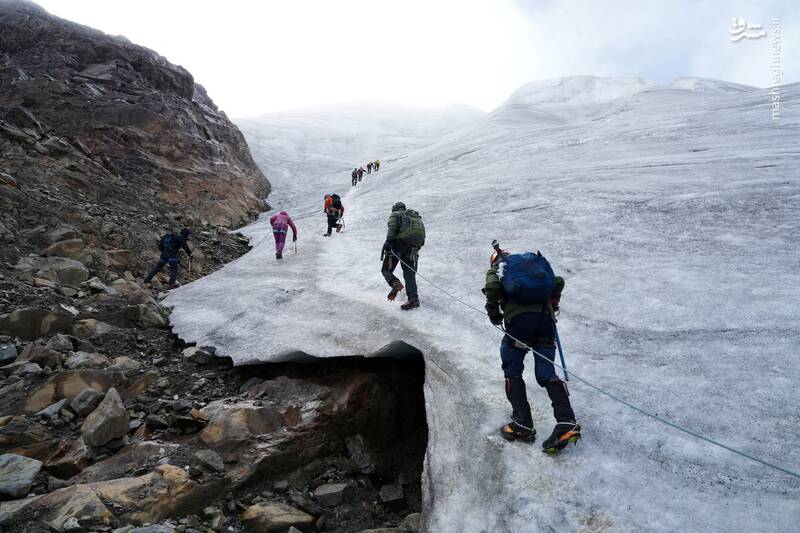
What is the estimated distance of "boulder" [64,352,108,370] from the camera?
18.2 feet

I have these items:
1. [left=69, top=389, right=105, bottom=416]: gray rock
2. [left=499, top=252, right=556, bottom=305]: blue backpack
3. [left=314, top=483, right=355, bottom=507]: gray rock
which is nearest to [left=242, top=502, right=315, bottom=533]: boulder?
[left=314, top=483, right=355, bottom=507]: gray rock

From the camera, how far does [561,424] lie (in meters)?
3.72

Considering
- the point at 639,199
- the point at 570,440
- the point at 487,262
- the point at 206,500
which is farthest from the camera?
the point at 639,199

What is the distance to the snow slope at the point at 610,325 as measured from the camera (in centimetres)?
341

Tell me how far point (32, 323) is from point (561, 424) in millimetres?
7249

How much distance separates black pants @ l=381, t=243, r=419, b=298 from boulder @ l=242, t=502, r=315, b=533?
141 inches

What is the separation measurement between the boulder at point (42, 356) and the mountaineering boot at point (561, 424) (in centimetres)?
589

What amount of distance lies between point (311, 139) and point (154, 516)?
5525 centimetres

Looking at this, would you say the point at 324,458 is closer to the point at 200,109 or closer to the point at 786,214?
the point at 786,214

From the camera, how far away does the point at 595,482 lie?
11.4 ft

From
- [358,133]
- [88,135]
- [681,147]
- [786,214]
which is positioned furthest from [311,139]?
[786,214]

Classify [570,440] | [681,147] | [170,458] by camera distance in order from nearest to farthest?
1. [570,440]
2. [170,458]
3. [681,147]

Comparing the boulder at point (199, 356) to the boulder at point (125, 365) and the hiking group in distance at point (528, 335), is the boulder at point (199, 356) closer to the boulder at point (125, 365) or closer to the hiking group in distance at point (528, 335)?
the boulder at point (125, 365)

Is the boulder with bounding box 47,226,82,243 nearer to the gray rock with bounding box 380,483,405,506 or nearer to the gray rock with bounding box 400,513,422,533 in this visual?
the gray rock with bounding box 380,483,405,506
